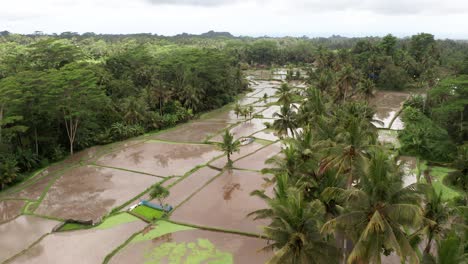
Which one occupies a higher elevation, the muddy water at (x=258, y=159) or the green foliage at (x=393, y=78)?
the green foliage at (x=393, y=78)

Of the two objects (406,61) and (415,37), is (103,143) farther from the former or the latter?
(415,37)

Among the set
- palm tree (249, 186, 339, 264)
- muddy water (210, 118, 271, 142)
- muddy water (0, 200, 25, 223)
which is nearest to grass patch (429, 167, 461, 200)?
palm tree (249, 186, 339, 264)

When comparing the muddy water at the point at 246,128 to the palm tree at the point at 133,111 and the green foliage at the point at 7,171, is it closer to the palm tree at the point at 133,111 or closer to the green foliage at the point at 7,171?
the palm tree at the point at 133,111

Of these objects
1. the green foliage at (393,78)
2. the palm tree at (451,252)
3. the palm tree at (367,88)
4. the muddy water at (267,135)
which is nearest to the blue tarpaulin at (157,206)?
the palm tree at (451,252)

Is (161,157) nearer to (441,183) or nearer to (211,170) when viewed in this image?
(211,170)

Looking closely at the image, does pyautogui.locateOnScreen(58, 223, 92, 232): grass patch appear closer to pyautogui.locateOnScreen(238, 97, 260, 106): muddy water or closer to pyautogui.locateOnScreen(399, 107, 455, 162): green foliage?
pyautogui.locateOnScreen(399, 107, 455, 162): green foliage

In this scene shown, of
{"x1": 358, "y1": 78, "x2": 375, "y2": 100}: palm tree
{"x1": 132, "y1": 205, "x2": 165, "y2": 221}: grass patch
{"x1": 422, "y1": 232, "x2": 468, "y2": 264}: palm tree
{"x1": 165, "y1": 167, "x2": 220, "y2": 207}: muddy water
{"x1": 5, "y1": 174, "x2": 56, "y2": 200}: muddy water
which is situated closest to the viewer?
{"x1": 422, "y1": 232, "x2": 468, "y2": 264}: palm tree

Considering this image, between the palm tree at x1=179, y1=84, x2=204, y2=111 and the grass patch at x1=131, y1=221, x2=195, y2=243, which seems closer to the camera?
the grass patch at x1=131, y1=221, x2=195, y2=243

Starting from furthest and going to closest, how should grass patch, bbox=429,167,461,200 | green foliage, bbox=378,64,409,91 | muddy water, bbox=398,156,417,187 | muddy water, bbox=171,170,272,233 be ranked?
green foliage, bbox=378,64,409,91 < muddy water, bbox=398,156,417,187 < grass patch, bbox=429,167,461,200 < muddy water, bbox=171,170,272,233
